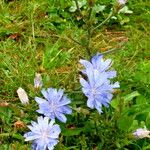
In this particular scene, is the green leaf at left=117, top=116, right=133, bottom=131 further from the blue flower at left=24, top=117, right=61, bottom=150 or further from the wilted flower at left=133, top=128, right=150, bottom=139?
the blue flower at left=24, top=117, right=61, bottom=150

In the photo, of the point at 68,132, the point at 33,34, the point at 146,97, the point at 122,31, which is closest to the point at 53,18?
the point at 33,34

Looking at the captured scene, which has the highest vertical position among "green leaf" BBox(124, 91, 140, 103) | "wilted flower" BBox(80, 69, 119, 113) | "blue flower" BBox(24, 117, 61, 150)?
"green leaf" BBox(124, 91, 140, 103)

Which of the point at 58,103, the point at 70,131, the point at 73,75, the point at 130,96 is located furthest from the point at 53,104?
the point at 73,75

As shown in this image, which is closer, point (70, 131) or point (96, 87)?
point (96, 87)

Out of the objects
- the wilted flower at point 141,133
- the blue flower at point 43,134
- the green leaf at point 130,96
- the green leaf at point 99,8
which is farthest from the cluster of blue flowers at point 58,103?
the green leaf at point 99,8

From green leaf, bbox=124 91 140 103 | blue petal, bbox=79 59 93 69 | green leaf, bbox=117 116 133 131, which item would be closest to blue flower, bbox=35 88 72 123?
blue petal, bbox=79 59 93 69

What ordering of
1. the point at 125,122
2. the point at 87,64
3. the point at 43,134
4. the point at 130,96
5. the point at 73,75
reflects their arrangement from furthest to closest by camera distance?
the point at 73,75, the point at 130,96, the point at 125,122, the point at 87,64, the point at 43,134

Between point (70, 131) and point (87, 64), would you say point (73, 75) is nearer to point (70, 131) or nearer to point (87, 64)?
point (70, 131)
